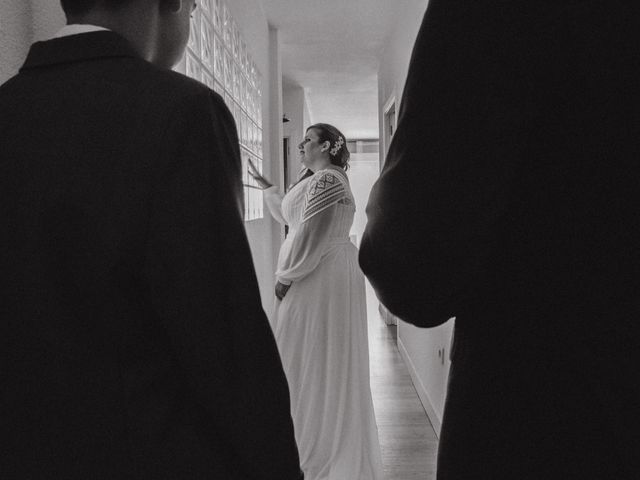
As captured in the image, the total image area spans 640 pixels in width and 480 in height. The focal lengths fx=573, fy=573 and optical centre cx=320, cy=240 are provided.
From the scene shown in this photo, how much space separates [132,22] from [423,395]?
3.42m

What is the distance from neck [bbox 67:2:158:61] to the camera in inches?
25.3

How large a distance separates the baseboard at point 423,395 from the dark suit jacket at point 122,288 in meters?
2.38

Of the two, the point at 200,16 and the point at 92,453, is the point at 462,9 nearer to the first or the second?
the point at 92,453

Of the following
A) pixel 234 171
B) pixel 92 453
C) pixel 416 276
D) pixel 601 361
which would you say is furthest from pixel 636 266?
pixel 92 453

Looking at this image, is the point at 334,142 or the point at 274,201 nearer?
the point at 334,142

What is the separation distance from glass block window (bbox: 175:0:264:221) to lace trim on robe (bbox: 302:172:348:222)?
34 cm

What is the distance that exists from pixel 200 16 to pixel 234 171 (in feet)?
5.55

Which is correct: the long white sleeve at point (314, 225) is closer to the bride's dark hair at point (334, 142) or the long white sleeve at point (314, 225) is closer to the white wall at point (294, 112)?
the bride's dark hair at point (334, 142)

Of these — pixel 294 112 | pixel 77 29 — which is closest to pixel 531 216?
pixel 77 29

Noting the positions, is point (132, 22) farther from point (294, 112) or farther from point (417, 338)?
point (294, 112)

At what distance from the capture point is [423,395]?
12.2ft

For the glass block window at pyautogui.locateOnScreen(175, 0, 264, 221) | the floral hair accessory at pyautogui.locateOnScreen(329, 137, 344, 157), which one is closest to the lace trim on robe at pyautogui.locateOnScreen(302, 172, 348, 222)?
the floral hair accessory at pyautogui.locateOnScreen(329, 137, 344, 157)

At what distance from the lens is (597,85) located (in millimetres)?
556

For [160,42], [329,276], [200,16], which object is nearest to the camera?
[160,42]
